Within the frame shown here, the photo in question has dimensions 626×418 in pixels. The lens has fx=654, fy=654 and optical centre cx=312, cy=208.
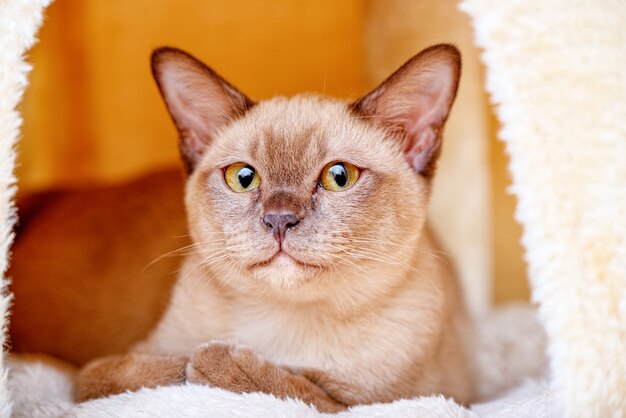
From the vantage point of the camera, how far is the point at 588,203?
1.09m

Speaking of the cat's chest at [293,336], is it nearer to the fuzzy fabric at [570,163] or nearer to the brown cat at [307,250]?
the brown cat at [307,250]

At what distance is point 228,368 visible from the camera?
125 centimetres

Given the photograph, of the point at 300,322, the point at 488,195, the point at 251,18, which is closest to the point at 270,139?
the point at 300,322

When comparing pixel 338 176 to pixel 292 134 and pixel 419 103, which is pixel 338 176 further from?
pixel 419 103

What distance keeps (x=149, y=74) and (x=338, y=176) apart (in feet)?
5.81

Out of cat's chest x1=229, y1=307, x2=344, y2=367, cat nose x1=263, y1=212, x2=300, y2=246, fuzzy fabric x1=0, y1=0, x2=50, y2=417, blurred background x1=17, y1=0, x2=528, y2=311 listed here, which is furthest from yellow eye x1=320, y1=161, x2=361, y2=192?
blurred background x1=17, y1=0, x2=528, y2=311

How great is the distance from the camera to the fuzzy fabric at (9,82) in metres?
1.13

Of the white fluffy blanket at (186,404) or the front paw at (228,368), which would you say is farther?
the front paw at (228,368)

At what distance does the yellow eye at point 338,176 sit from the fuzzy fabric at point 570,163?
13.8 inches

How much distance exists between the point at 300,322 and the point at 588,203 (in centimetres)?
63

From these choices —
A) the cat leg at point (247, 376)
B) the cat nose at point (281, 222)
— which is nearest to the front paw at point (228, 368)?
the cat leg at point (247, 376)

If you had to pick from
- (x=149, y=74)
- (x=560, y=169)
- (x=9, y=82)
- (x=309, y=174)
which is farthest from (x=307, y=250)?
(x=149, y=74)

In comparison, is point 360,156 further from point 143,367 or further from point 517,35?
point 143,367

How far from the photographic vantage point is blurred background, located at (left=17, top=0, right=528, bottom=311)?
2738 millimetres
